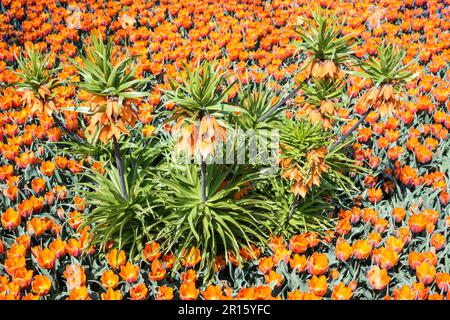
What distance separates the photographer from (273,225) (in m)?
3.78

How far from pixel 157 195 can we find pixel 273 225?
1.03m

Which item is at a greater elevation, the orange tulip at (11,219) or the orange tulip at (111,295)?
the orange tulip at (11,219)

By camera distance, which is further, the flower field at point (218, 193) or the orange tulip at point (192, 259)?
the orange tulip at point (192, 259)

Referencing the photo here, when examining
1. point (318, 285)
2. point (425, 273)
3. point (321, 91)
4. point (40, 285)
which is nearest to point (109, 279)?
point (40, 285)

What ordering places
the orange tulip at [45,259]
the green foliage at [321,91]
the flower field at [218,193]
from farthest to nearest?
the green foliage at [321,91], the orange tulip at [45,259], the flower field at [218,193]

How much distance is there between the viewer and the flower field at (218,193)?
296cm

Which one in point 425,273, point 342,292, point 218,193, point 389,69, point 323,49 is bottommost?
point 342,292

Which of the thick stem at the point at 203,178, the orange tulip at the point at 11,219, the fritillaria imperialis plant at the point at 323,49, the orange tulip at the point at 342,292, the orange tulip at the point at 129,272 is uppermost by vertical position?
the fritillaria imperialis plant at the point at 323,49

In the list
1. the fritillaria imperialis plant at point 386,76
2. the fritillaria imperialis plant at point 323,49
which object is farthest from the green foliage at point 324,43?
the fritillaria imperialis plant at point 386,76

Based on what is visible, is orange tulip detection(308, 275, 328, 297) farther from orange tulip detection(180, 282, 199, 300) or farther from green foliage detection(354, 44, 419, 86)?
green foliage detection(354, 44, 419, 86)

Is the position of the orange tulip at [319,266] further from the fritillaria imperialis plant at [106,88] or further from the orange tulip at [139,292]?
the fritillaria imperialis plant at [106,88]

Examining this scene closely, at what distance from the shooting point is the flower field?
2.96 meters

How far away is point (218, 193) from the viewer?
131 inches

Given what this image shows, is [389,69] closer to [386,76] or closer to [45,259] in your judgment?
[386,76]
